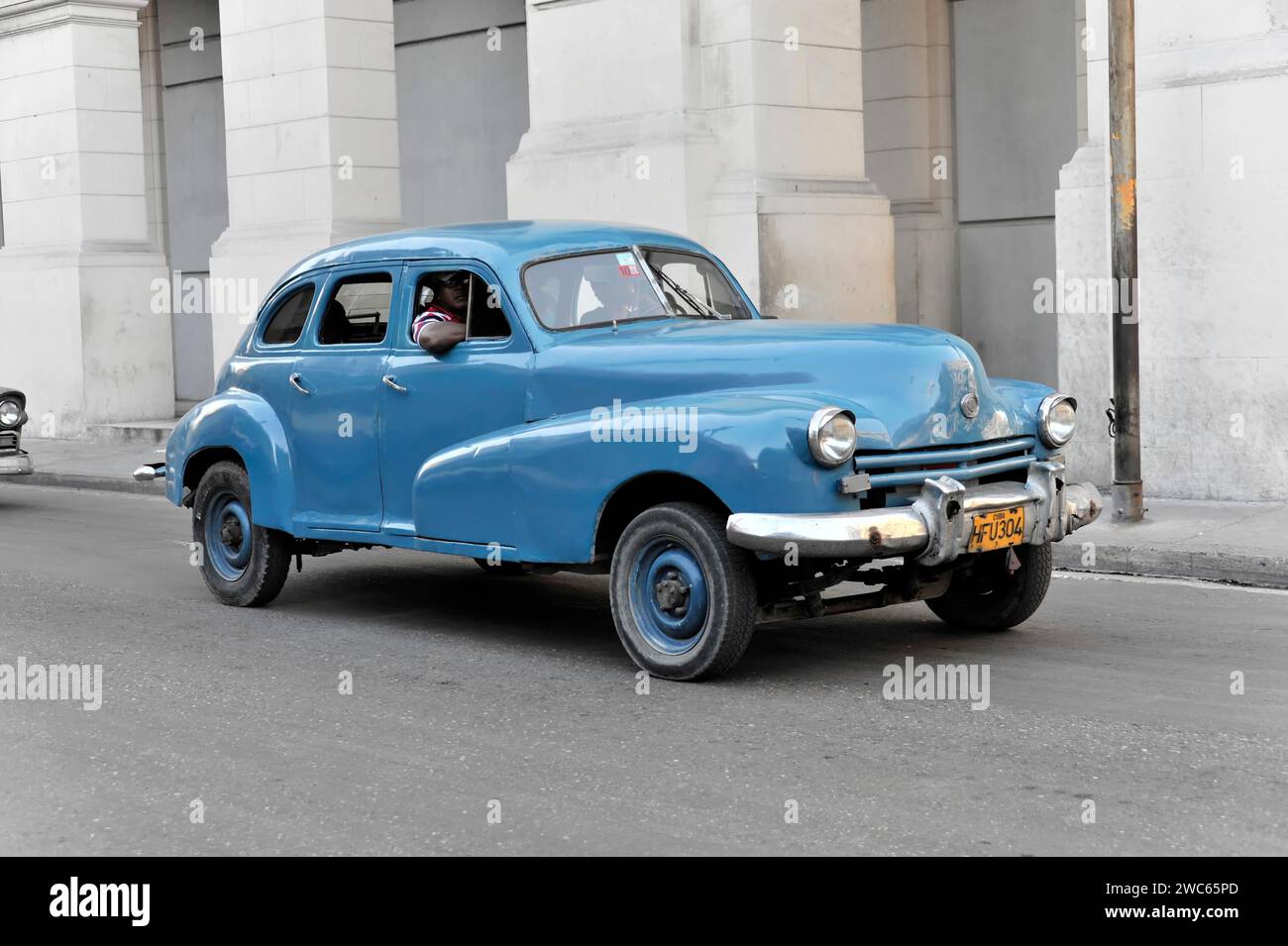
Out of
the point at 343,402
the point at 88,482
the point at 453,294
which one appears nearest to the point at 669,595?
the point at 453,294

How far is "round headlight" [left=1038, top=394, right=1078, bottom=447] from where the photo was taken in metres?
7.47

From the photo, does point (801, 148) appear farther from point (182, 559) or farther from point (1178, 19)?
point (182, 559)

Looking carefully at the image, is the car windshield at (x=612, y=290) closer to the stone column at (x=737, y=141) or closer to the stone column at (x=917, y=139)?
the stone column at (x=737, y=141)

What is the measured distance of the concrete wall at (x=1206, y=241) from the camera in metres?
11.7

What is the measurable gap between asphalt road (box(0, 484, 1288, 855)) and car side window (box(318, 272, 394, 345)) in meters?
1.42

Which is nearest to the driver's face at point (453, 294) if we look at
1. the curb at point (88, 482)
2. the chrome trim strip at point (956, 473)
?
the chrome trim strip at point (956, 473)

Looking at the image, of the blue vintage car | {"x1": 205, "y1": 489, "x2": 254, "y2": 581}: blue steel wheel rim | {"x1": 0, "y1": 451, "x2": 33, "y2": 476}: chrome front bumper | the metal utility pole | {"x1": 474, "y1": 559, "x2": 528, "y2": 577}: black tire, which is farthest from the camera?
{"x1": 0, "y1": 451, "x2": 33, "y2": 476}: chrome front bumper

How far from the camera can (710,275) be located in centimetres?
853

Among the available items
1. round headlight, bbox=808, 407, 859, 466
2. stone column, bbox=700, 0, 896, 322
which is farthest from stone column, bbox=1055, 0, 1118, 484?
round headlight, bbox=808, 407, 859, 466

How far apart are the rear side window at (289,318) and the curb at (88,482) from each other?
7.38m

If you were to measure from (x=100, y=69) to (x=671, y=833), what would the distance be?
1923cm

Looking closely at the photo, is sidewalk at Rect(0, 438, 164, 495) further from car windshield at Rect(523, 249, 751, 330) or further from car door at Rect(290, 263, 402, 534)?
car windshield at Rect(523, 249, 751, 330)

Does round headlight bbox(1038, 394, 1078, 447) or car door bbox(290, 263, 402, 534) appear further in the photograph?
car door bbox(290, 263, 402, 534)
